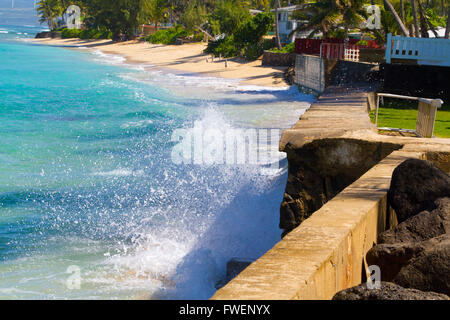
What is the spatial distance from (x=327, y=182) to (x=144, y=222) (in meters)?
4.37

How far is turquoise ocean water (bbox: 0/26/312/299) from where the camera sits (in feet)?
27.4

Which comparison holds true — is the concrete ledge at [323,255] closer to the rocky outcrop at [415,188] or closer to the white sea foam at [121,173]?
the rocky outcrop at [415,188]

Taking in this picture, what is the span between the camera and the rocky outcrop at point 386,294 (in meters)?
3.19

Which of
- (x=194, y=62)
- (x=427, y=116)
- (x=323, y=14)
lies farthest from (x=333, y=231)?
(x=194, y=62)

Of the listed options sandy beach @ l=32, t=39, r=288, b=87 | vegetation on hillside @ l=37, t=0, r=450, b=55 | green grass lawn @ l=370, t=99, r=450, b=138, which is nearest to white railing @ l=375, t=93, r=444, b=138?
green grass lawn @ l=370, t=99, r=450, b=138

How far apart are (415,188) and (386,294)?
75.2 inches

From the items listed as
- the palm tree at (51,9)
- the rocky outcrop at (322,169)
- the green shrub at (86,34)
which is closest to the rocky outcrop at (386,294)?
the rocky outcrop at (322,169)

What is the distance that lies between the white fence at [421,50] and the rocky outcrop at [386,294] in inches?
557

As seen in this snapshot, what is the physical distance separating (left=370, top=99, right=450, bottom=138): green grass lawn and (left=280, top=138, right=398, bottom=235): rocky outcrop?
2.98m

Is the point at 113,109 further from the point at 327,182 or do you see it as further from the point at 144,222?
the point at 327,182

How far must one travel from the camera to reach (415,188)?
16.0ft

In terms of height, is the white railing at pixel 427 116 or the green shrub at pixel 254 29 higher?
the green shrub at pixel 254 29

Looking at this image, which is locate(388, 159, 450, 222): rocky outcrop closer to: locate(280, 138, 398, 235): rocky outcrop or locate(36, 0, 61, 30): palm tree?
locate(280, 138, 398, 235): rocky outcrop
